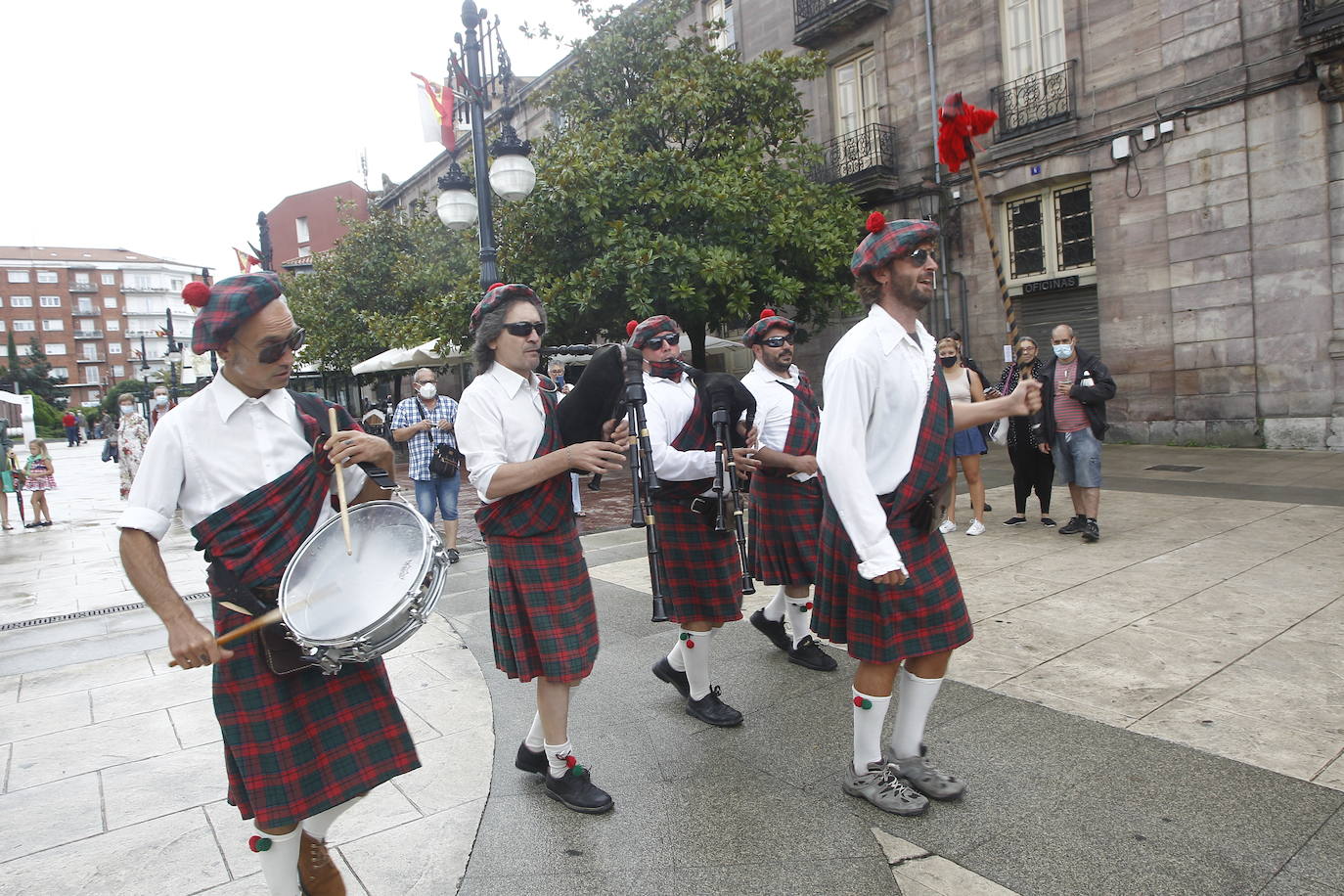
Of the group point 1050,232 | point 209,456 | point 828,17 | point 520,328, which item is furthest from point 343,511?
point 828,17

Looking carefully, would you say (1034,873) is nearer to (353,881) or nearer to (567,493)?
(567,493)

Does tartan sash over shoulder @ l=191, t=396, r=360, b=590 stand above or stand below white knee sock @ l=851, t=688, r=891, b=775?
above

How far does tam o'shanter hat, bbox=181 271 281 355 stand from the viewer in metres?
2.17

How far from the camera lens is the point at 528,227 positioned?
42.2 ft

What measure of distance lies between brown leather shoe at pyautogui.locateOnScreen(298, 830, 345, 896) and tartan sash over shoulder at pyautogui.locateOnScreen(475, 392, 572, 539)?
1.09 m

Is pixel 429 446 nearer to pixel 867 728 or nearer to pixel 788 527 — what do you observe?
pixel 788 527

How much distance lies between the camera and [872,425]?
2.82 metres

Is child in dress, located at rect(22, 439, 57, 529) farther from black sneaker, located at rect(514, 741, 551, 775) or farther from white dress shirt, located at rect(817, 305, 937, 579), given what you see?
white dress shirt, located at rect(817, 305, 937, 579)

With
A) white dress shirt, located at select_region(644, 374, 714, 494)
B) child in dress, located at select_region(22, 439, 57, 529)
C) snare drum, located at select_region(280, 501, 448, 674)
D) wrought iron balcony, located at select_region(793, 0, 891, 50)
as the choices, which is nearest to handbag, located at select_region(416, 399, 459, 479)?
white dress shirt, located at select_region(644, 374, 714, 494)

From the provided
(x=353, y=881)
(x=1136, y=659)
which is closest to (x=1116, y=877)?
(x=1136, y=659)

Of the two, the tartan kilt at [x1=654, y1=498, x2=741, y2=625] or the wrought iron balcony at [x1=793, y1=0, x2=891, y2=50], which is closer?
the tartan kilt at [x1=654, y1=498, x2=741, y2=625]

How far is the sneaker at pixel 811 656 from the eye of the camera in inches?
171

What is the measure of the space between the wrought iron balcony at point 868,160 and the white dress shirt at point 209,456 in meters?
15.0

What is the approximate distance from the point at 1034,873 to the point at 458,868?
182 centimetres
